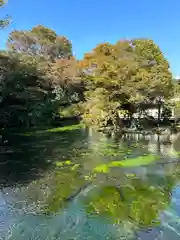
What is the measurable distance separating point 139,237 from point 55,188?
136 inches

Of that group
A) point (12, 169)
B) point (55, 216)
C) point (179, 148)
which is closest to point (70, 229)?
point (55, 216)

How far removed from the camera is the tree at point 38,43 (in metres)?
41.7

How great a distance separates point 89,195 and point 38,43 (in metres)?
37.1

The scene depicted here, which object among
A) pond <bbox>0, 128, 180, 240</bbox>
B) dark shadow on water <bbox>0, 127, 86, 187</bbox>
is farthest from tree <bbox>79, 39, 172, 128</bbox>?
pond <bbox>0, 128, 180, 240</bbox>

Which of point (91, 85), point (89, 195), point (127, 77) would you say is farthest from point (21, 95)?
point (89, 195)

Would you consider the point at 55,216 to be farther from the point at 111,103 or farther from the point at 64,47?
the point at 64,47

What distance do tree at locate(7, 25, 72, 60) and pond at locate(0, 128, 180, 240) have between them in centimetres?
3078

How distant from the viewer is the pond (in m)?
5.62

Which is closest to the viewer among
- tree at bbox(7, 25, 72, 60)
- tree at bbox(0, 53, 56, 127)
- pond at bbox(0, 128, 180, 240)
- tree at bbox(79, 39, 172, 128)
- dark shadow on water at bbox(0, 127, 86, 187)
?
pond at bbox(0, 128, 180, 240)

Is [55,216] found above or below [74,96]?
below

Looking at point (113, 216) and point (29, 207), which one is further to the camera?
point (29, 207)

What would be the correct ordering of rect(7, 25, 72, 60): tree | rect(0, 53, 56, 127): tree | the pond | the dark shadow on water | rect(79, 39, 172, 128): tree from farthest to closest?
1. rect(7, 25, 72, 60): tree
2. rect(0, 53, 56, 127): tree
3. rect(79, 39, 172, 128): tree
4. the dark shadow on water
5. the pond

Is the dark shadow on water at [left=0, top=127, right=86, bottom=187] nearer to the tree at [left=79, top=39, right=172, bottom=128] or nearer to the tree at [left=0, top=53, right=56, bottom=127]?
the tree at [left=79, top=39, right=172, bottom=128]

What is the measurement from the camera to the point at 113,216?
6285 millimetres
